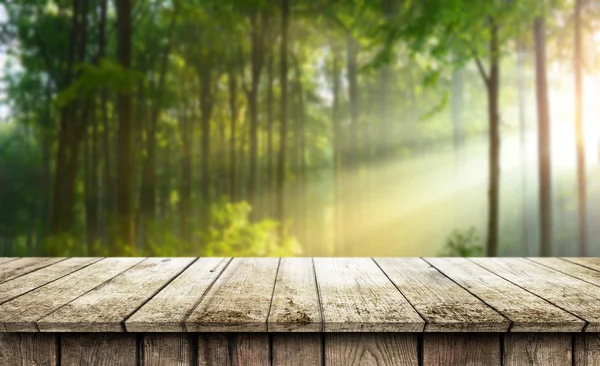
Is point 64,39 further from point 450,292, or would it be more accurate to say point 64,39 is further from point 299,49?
point 450,292

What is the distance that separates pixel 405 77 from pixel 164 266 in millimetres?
4193

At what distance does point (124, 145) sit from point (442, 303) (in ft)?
16.0

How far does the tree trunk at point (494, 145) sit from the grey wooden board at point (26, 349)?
478 centimetres

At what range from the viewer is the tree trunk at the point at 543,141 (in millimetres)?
5477

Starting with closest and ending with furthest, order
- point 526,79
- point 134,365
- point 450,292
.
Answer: point 134,365 → point 450,292 → point 526,79

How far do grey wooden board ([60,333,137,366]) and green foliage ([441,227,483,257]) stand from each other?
4558mm

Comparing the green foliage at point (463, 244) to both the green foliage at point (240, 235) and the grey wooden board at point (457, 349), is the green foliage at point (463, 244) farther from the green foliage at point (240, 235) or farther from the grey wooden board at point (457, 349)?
the grey wooden board at point (457, 349)

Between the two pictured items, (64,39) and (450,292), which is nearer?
(450,292)

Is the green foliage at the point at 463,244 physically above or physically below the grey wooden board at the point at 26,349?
below

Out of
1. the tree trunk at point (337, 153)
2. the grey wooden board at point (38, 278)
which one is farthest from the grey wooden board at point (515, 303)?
the tree trunk at point (337, 153)

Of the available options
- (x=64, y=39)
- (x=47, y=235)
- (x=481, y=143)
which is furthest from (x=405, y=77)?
(x=47, y=235)

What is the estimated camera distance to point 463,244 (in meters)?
5.49

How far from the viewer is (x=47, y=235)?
572 centimetres

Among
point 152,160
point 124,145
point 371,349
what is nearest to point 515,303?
point 371,349
